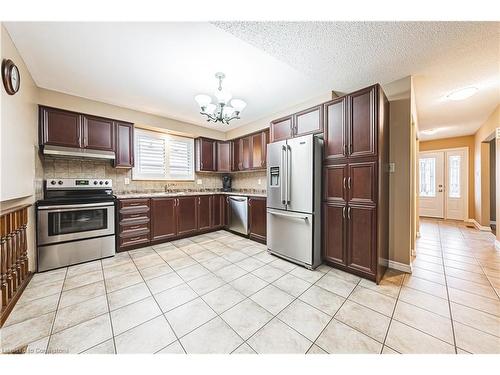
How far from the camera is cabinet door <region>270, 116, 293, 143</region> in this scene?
300cm

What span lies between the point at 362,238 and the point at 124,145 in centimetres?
403

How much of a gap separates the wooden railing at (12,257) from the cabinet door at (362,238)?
3369 millimetres

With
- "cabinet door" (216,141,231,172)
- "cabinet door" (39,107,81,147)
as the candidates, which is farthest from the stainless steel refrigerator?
"cabinet door" (39,107,81,147)

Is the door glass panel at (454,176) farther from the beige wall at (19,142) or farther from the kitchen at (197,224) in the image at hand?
the beige wall at (19,142)

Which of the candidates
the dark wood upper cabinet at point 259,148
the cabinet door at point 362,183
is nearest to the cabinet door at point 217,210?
the dark wood upper cabinet at point 259,148

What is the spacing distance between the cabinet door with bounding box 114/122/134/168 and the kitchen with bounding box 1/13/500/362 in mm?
35

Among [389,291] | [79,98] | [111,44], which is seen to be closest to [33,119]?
[79,98]

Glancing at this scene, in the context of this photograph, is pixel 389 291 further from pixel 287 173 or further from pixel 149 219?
pixel 149 219

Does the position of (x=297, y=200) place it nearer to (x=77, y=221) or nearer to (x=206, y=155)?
(x=206, y=155)

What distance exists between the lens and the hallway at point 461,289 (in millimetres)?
1423

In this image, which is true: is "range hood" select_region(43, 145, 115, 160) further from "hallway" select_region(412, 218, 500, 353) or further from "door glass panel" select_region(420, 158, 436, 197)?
"door glass panel" select_region(420, 158, 436, 197)

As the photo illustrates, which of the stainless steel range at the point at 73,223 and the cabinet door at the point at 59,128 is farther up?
the cabinet door at the point at 59,128
